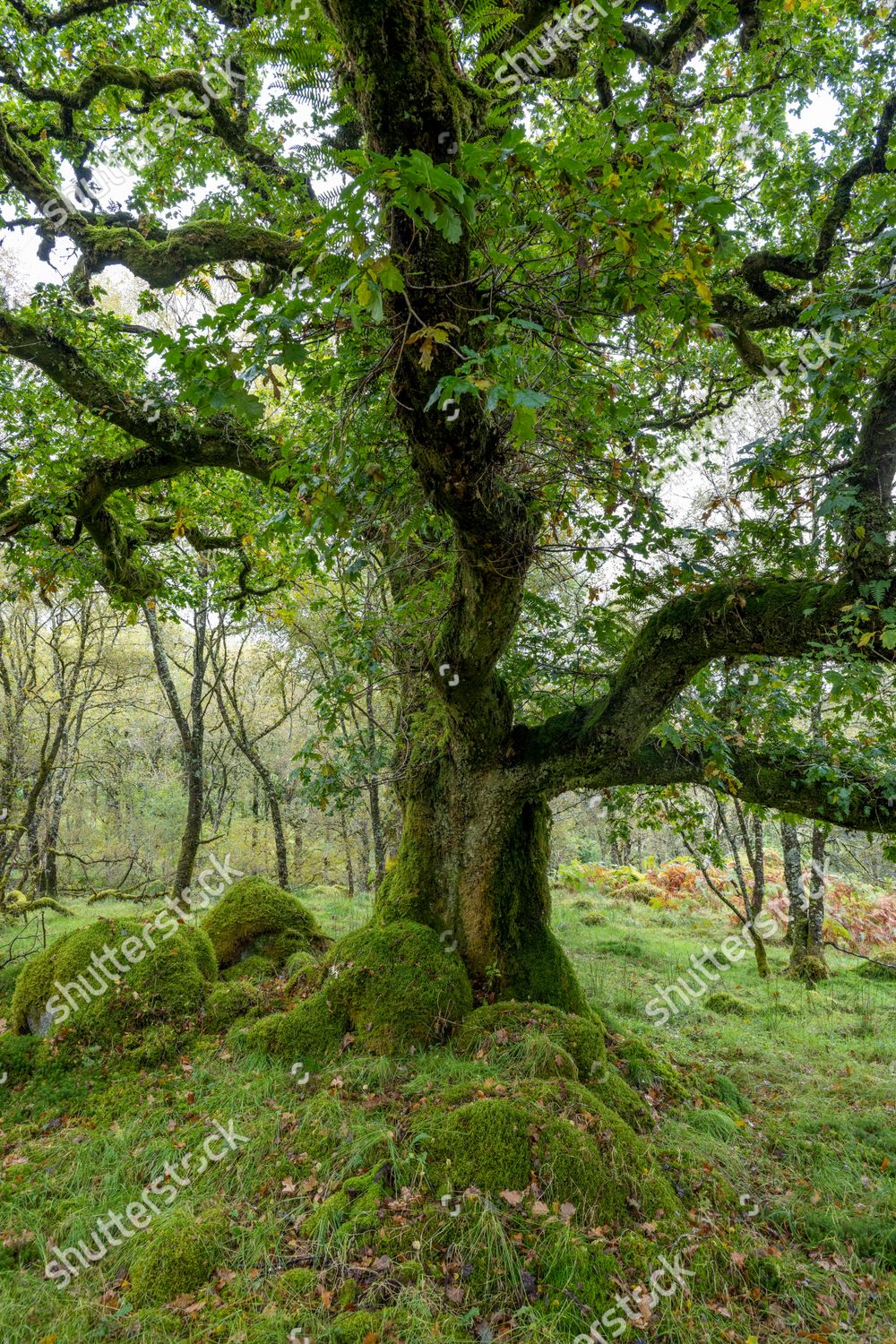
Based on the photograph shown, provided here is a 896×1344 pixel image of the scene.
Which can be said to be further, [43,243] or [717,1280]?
[43,243]

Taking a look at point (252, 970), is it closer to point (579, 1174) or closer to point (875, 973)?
point (579, 1174)

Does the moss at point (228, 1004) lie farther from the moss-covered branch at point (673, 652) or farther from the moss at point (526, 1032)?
the moss-covered branch at point (673, 652)

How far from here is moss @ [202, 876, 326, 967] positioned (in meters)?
7.12

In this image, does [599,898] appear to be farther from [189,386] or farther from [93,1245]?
[189,386]

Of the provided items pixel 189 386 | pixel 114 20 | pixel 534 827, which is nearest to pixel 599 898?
pixel 534 827

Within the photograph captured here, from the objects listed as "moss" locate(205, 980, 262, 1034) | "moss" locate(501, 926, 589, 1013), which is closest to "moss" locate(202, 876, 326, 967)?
"moss" locate(205, 980, 262, 1034)

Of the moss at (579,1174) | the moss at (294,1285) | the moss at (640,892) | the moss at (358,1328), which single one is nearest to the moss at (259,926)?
the moss at (294,1285)

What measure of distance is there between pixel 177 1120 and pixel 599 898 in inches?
510

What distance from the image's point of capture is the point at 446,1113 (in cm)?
383

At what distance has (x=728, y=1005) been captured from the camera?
8.13m

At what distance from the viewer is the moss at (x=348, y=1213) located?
3.23 m

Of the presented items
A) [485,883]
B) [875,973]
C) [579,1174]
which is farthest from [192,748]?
[875,973]

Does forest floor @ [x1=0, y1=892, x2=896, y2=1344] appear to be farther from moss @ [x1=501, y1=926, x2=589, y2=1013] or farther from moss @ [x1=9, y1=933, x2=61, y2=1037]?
moss @ [x1=501, y1=926, x2=589, y2=1013]

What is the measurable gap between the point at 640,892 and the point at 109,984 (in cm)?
1317
